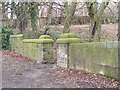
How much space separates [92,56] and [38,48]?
197 inches

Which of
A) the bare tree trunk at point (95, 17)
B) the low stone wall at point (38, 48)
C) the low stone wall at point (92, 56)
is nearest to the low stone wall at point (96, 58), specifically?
the low stone wall at point (92, 56)

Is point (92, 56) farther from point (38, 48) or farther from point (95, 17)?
point (95, 17)

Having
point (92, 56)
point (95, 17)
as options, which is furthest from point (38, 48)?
point (92, 56)

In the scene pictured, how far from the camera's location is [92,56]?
26.8 feet

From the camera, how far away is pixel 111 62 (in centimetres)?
709

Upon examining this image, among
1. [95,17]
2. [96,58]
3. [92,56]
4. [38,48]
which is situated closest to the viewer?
[96,58]

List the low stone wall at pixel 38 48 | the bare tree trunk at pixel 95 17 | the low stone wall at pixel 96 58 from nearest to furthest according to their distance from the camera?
the low stone wall at pixel 96 58
the low stone wall at pixel 38 48
the bare tree trunk at pixel 95 17

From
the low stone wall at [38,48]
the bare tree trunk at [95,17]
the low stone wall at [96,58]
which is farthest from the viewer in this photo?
the bare tree trunk at [95,17]

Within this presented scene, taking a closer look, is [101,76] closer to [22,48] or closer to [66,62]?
[66,62]

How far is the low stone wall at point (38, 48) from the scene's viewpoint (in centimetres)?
1241

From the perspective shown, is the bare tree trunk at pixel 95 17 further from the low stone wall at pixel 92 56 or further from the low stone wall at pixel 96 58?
the low stone wall at pixel 96 58

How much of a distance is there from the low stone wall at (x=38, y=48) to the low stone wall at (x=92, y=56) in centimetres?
163

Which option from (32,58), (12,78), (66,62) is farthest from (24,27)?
(12,78)

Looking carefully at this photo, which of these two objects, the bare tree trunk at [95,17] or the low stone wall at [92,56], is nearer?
the low stone wall at [92,56]
